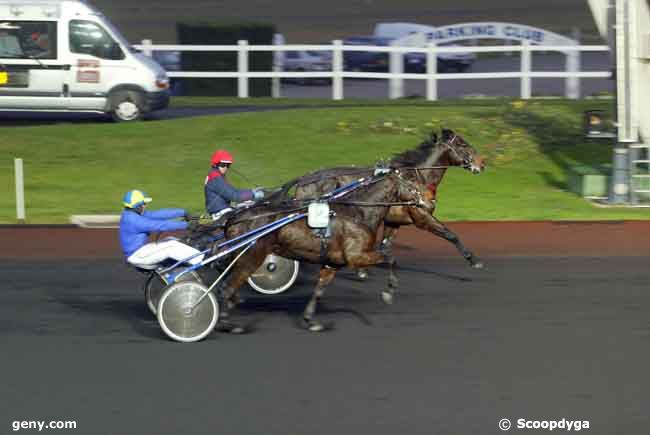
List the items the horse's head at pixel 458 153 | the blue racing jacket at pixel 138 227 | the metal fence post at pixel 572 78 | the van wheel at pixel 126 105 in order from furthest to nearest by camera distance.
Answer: the metal fence post at pixel 572 78, the van wheel at pixel 126 105, the horse's head at pixel 458 153, the blue racing jacket at pixel 138 227

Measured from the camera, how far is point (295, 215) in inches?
375

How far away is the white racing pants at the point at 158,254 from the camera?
9312mm

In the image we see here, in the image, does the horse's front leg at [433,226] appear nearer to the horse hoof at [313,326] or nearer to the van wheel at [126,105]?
the horse hoof at [313,326]

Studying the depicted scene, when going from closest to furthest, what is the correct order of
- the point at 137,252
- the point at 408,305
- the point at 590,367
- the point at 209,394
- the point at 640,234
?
the point at 209,394 < the point at 590,367 < the point at 137,252 < the point at 408,305 < the point at 640,234

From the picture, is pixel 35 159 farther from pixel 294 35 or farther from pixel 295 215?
pixel 294 35

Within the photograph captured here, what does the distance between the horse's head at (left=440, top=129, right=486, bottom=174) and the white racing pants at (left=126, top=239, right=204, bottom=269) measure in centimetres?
358

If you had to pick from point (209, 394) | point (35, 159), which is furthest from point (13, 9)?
point (209, 394)

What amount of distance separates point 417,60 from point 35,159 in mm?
13450

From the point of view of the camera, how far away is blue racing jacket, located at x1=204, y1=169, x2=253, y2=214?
412 inches

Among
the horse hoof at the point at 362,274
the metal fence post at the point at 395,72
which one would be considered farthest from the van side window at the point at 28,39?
the horse hoof at the point at 362,274

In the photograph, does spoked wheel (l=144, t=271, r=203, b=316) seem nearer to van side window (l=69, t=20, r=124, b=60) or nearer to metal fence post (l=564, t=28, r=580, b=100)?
van side window (l=69, t=20, r=124, b=60)

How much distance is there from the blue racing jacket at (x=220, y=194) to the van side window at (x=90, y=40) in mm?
11406

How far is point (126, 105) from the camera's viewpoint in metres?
21.5

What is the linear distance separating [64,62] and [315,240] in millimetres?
12862
